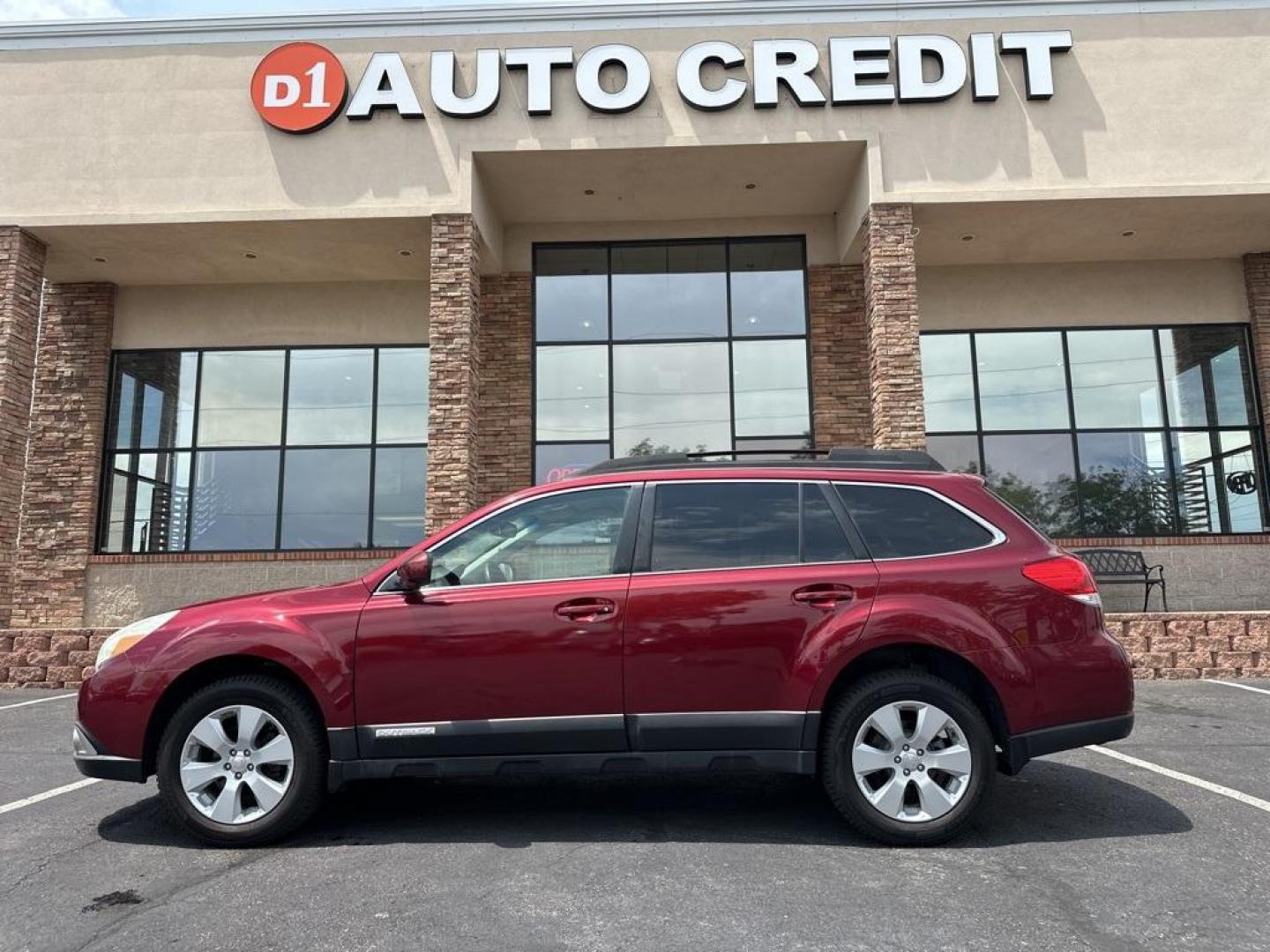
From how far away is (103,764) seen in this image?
4.05 metres

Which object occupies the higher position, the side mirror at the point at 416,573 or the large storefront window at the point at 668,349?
the large storefront window at the point at 668,349

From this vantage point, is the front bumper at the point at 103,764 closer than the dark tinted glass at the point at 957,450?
Yes

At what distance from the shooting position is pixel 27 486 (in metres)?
13.3

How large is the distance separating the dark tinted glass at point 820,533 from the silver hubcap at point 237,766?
8.73ft

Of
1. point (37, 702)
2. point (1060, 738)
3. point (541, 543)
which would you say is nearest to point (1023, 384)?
point (1060, 738)

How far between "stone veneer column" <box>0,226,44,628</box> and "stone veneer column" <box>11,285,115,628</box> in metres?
0.89

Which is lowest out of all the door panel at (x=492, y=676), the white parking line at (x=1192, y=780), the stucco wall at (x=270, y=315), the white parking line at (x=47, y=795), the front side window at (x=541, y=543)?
the white parking line at (x=47, y=795)

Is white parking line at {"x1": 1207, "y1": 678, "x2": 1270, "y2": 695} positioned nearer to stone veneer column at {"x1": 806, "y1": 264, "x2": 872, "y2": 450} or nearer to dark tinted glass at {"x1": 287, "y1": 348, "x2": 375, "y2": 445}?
stone veneer column at {"x1": 806, "y1": 264, "x2": 872, "y2": 450}

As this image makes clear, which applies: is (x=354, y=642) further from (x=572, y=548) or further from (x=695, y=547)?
(x=695, y=547)

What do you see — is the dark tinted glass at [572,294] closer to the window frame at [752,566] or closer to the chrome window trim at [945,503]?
the window frame at [752,566]

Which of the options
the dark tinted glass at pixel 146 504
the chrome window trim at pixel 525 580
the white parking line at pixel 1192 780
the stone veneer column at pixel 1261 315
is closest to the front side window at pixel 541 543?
the chrome window trim at pixel 525 580

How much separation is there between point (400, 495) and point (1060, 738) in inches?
442

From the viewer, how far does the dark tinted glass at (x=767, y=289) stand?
44.0 feet

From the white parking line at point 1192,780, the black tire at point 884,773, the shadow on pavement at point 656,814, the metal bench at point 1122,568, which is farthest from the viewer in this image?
the metal bench at point 1122,568
